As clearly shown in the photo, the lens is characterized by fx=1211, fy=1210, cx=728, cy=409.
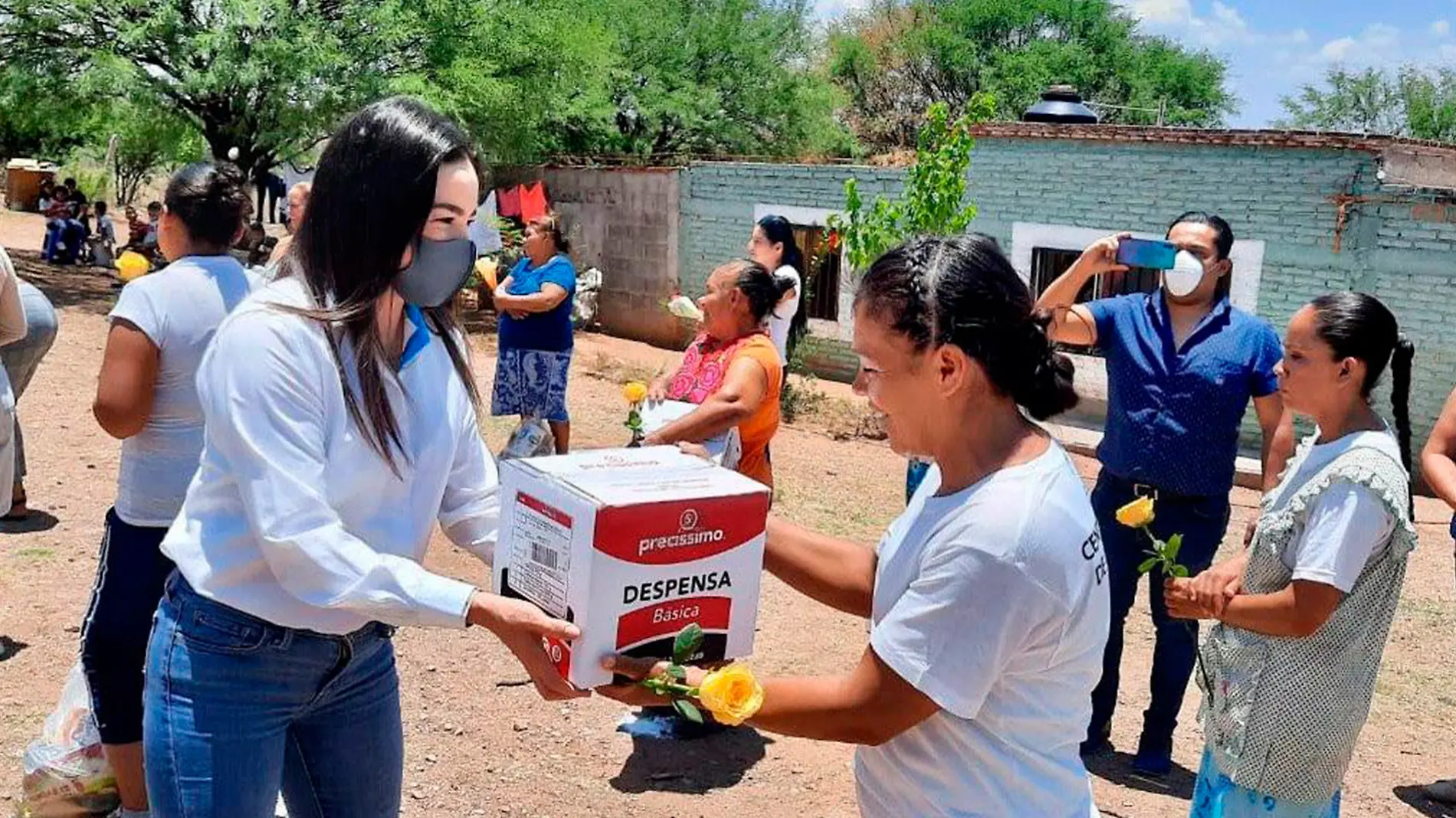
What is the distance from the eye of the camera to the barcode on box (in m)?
1.85

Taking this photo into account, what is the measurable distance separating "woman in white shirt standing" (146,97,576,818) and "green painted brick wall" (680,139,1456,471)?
8955 mm

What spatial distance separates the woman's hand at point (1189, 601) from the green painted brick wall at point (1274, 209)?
729 cm

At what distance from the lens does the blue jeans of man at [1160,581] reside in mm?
4145

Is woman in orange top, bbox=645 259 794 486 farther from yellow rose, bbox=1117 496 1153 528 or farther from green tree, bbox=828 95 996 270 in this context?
green tree, bbox=828 95 996 270

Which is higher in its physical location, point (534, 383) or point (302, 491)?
point (302, 491)

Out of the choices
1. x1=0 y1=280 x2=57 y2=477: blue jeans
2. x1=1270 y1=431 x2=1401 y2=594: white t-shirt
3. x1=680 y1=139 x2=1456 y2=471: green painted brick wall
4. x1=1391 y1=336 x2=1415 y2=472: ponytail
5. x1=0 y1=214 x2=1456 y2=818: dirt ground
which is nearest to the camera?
x1=1270 y1=431 x2=1401 y2=594: white t-shirt

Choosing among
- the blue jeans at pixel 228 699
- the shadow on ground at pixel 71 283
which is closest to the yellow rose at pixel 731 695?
the blue jeans at pixel 228 699

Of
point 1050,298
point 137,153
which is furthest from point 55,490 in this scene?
point 137,153

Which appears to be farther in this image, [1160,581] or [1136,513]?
[1160,581]

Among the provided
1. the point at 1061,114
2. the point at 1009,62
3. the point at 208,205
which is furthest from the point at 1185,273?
the point at 1009,62

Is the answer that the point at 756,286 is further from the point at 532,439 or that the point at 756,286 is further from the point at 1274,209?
the point at 1274,209

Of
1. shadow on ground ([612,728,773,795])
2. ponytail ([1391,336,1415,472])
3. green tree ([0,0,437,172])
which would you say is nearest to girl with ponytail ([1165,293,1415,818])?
ponytail ([1391,336,1415,472])

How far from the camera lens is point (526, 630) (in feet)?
6.17

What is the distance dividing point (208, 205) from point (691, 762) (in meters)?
2.35
